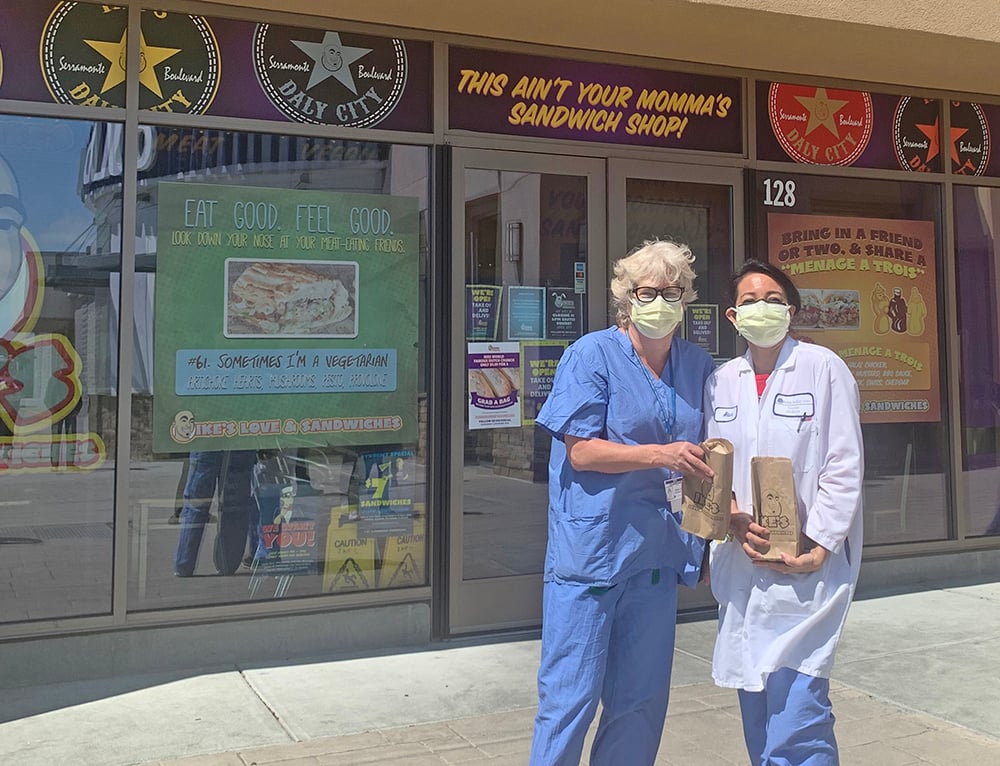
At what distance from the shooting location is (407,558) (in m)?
5.71

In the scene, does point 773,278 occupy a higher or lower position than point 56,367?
higher

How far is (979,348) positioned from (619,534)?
550 centimetres

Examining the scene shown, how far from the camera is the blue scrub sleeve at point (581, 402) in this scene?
3.08 m

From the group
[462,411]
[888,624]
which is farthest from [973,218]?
[462,411]

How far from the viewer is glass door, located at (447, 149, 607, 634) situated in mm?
5770

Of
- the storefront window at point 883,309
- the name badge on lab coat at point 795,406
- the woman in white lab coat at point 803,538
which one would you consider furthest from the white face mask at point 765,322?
the storefront window at point 883,309

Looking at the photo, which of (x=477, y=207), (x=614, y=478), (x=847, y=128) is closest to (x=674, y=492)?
(x=614, y=478)

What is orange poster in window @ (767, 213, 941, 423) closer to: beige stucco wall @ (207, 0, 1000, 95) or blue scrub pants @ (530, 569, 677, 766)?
beige stucco wall @ (207, 0, 1000, 95)

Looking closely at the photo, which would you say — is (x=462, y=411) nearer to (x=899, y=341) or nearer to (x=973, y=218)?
(x=899, y=341)

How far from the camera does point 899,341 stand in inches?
279

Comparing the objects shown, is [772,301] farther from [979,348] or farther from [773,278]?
[979,348]

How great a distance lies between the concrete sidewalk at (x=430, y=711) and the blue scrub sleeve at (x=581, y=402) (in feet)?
5.40

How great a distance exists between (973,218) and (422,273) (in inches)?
175

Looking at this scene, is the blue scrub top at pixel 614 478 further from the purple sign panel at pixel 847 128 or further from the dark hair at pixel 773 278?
the purple sign panel at pixel 847 128
